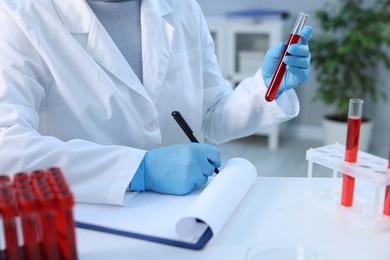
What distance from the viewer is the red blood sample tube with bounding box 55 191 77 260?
1.69 feet

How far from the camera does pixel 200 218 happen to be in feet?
2.25

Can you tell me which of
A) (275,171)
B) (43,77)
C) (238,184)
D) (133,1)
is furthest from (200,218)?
(275,171)

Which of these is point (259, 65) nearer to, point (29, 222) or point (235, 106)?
point (235, 106)

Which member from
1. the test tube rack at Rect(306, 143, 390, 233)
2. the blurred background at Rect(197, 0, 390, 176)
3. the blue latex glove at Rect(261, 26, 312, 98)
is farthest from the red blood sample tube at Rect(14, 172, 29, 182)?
the blurred background at Rect(197, 0, 390, 176)

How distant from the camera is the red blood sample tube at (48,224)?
1.67 feet

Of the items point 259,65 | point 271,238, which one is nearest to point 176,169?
point 271,238

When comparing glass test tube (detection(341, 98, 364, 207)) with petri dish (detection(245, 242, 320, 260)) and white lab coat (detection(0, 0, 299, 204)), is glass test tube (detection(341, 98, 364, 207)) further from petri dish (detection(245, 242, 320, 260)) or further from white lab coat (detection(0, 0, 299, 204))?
white lab coat (detection(0, 0, 299, 204))

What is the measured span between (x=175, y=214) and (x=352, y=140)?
12.8 inches

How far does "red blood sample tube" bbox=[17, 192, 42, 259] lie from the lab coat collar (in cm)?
56

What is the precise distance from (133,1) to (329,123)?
2121 millimetres

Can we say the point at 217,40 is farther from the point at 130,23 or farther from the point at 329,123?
Result: the point at 130,23

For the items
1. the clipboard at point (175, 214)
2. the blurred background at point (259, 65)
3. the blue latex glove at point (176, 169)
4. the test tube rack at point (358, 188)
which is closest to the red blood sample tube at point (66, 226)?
the clipboard at point (175, 214)

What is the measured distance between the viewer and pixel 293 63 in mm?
998

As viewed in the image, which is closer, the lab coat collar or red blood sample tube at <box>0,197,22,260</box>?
red blood sample tube at <box>0,197,22,260</box>
